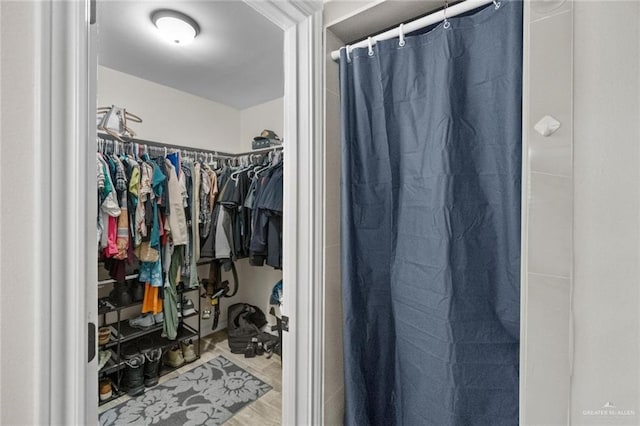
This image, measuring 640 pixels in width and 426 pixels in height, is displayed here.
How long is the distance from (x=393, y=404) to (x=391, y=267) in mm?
483

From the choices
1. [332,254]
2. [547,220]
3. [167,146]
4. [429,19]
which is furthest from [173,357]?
[429,19]

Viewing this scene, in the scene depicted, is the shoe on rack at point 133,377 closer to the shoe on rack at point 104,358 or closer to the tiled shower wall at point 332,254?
the shoe on rack at point 104,358

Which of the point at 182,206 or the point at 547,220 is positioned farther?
the point at 182,206

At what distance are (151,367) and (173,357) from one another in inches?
7.7

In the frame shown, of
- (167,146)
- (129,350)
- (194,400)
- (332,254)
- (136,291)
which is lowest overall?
(194,400)

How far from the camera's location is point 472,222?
0.79 meters

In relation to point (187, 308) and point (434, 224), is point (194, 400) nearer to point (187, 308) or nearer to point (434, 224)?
point (187, 308)

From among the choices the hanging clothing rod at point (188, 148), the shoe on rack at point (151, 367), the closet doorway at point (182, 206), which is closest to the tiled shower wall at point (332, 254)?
the closet doorway at point (182, 206)

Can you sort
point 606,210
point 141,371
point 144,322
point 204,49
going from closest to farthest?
point 606,210 < point 204,49 < point 141,371 < point 144,322

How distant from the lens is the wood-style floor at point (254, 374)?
162cm

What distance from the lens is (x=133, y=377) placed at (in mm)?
1844
